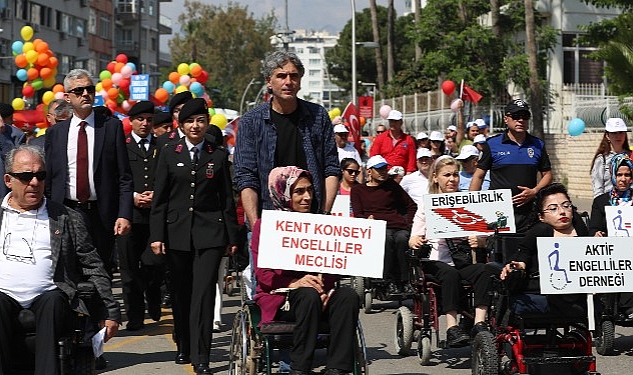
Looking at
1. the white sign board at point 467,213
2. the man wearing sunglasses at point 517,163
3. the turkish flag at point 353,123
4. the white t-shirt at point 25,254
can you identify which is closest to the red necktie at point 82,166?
the white t-shirt at point 25,254

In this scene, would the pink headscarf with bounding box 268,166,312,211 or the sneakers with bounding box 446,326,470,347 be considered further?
the sneakers with bounding box 446,326,470,347

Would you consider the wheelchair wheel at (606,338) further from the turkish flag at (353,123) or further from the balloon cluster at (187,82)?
the balloon cluster at (187,82)

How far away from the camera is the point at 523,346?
7887 millimetres

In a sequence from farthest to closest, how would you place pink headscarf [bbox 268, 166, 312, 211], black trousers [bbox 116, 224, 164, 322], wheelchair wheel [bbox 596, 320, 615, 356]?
black trousers [bbox 116, 224, 164, 322], wheelchair wheel [bbox 596, 320, 615, 356], pink headscarf [bbox 268, 166, 312, 211]

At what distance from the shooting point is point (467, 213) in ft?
33.2

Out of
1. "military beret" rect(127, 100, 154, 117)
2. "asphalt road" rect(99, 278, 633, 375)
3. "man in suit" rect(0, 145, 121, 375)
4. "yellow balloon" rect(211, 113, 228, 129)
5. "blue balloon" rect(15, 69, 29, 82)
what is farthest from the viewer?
"blue balloon" rect(15, 69, 29, 82)

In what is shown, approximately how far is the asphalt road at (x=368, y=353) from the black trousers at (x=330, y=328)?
250 centimetres

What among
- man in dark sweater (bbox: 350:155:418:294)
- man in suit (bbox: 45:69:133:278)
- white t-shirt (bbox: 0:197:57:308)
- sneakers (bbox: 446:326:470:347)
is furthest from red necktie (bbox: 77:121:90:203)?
man in dark sweater (bbox: 350:155:418:294)

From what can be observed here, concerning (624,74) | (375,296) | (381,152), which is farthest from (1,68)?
(375,296)

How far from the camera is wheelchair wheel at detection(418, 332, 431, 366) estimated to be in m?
9.80

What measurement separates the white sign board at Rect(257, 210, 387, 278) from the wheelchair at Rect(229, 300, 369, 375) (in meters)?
0.33

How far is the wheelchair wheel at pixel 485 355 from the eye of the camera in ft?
25.6

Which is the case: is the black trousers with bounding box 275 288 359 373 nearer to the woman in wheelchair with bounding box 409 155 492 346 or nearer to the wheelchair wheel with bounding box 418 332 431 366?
the woman in wheelchair with bounding box 409 155 492 346

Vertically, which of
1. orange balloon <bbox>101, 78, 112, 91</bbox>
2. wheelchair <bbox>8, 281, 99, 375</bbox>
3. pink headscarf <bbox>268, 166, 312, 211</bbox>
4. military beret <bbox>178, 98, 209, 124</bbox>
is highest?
orange balloon <bbox>101, 78, 112, 91</bbox>
